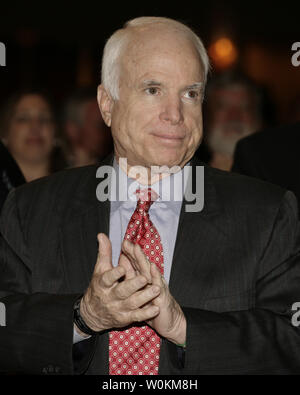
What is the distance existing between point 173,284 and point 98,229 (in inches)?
14.6

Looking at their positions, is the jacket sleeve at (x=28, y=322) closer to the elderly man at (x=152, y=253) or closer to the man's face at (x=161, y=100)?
the elderly man at (x=152, y=253)

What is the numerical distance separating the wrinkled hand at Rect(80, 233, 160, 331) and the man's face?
0.52 m

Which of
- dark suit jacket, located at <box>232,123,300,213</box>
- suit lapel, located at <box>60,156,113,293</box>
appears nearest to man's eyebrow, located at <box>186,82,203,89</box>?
suit lapel, located at <box>60,156,113,293</box>

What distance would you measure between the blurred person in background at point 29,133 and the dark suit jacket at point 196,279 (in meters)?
2.82

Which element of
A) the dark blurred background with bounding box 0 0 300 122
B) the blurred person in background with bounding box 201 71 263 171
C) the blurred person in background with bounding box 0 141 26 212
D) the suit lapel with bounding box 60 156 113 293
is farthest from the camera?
the dark blurred background with bounding box 0 0 300 122

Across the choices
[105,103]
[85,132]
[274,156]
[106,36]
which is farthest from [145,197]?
[106,36]

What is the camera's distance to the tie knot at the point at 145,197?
2.88 meters

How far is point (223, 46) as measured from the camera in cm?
1061

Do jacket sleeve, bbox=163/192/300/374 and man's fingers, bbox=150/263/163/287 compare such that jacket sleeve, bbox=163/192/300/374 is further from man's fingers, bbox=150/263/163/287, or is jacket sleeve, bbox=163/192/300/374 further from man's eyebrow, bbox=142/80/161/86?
man's eyebrow, bbox=142/80/161/86

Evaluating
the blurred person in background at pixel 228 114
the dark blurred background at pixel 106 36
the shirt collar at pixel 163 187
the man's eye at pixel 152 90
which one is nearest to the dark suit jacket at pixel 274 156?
the shirt collar at pixel 163 187

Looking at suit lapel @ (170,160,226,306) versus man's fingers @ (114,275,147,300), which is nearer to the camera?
man's fingers @ (114,275,147,300)

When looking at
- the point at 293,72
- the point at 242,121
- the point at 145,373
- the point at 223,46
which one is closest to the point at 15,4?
the point at 223,46

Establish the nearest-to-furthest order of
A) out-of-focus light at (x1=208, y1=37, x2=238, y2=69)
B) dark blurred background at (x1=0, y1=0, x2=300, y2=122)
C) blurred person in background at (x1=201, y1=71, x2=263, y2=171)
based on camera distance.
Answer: blurred person in background at (x1=201, y1=71, x2=263, y2=171)
dark blurred background at (x1=0, y1=0, x2=300, y2=122)
out-of-focus light at (x1=208, y1=37, x2=238, y2=69)

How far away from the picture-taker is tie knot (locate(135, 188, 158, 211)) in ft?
9.46
